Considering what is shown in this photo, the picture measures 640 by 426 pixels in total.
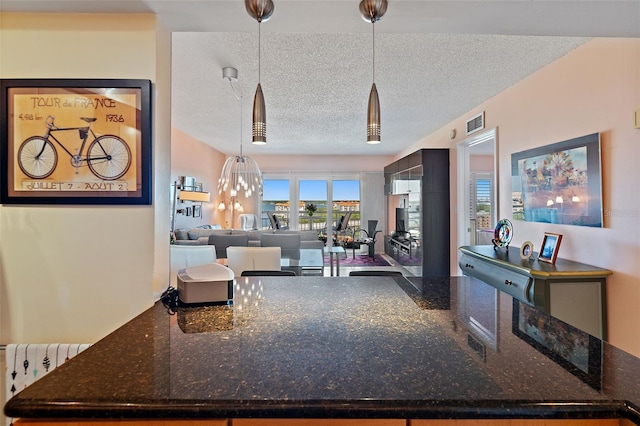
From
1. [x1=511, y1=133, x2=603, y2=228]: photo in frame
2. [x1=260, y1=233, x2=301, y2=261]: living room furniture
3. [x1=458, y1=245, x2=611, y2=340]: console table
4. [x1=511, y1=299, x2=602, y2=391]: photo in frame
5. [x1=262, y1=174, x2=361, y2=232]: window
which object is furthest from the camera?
[x1=262, y1=174, x2=361, y2=232]: window

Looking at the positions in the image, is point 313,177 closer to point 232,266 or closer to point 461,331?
point 232,266

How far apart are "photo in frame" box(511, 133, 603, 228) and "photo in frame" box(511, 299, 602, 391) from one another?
1.53 metres

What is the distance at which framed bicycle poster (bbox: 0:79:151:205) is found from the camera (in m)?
1.37

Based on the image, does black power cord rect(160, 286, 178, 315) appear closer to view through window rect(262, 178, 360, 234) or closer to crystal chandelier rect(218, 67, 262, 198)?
crystal chandelier rect(218, 67, 262, 198)

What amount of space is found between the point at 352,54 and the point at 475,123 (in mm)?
2130

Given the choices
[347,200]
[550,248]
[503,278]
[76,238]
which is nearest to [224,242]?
[76,238]

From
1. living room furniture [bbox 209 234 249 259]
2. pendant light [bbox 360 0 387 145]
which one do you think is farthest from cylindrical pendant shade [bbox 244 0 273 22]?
living room furniture [bbox 209 234 249 259]

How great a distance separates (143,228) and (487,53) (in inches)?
107

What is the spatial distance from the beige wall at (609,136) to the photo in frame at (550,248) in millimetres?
166

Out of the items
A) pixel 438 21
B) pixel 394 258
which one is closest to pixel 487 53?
pixel 438 21

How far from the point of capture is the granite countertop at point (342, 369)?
0.65 meters

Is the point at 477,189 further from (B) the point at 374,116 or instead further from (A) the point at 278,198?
(B) the point at 374,116

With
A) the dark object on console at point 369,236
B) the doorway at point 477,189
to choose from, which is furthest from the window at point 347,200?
the doorway at point 477,189

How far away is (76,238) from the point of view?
1.39 meters
